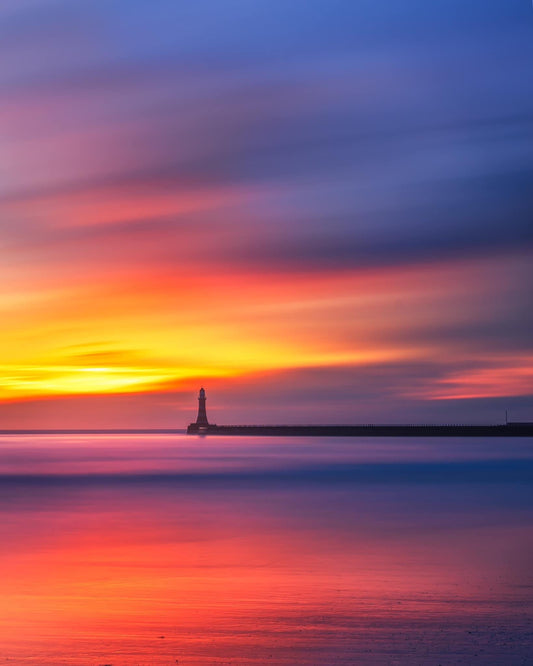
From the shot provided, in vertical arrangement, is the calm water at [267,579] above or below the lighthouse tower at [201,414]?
below

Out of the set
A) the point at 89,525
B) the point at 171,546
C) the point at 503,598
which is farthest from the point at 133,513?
the point at 503,598

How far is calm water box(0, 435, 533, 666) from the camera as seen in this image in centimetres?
1016

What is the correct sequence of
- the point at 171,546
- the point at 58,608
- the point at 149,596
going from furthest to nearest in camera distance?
the point at 171,546, the point at 149,596, the point at 58,608

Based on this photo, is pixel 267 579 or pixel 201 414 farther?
pixel 201 414

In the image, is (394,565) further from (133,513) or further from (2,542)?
(133,513)

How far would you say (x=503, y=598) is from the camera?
13.2m

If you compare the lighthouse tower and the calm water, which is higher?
the lighthouse tower

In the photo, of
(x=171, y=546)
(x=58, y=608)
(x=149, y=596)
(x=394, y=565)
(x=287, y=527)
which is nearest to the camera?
(x=58, y=608)

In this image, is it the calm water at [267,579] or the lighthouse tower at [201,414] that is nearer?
the calm water at [267,579]

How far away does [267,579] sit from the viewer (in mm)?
15430

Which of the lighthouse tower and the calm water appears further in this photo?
the lighthouse tower

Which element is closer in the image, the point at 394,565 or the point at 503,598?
the point at 503,598

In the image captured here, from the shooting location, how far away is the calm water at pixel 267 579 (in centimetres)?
1016

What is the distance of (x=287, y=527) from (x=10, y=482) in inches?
998
